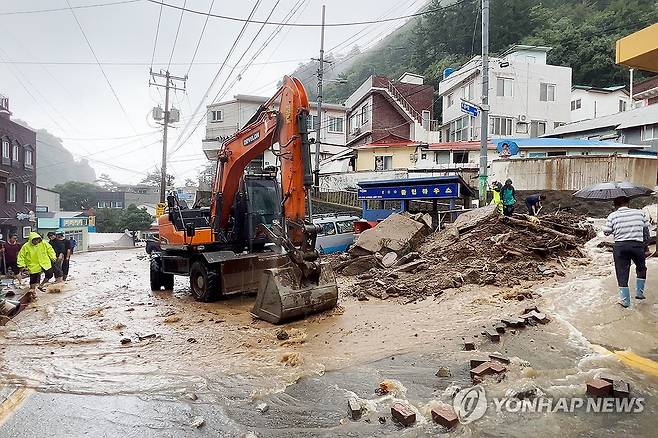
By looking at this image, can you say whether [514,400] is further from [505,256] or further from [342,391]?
[505,256]

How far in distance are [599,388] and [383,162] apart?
2854 cm

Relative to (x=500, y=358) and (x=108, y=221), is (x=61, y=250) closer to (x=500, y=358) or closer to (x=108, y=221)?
(x=500, y=358)

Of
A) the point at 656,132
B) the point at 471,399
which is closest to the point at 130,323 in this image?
the point at 471,399

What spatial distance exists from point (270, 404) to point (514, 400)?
7.57 ft

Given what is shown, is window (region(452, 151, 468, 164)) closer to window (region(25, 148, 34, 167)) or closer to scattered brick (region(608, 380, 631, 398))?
scattered brick (region(608, 380, 631, 398))

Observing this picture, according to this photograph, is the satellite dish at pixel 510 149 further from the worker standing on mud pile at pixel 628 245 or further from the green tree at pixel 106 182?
the green tree at pixel 106 182

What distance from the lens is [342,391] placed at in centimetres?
461

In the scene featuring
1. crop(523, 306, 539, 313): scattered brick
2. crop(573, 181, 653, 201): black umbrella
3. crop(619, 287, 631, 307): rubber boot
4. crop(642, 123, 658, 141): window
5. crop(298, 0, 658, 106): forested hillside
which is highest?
crop(298, 0, 658, 106): forested hillside

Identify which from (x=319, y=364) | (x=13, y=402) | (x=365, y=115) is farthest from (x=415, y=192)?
(x=365, y=115)

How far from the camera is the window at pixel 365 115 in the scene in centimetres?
3905

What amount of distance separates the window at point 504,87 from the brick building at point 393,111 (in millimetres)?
7119

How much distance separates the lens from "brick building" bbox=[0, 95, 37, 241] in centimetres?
2777

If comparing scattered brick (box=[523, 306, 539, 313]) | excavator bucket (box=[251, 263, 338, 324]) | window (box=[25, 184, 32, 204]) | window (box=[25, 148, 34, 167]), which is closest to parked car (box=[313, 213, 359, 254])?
excavator bucket (box=[251, 263, 338, 324])

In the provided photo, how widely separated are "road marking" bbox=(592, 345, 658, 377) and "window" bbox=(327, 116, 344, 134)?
41.0 meters
